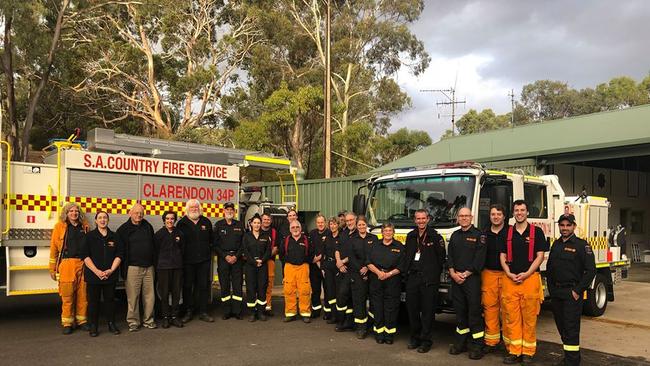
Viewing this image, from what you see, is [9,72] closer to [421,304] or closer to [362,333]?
[362,333]

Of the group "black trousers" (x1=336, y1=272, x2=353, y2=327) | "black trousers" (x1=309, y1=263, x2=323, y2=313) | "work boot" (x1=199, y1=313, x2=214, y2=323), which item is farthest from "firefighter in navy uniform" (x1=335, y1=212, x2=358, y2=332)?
"work boot" (x1=199, y1=313, x2=214, y2=323)

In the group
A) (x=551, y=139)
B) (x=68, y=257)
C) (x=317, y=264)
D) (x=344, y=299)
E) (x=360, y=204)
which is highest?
(x=551, y=139)

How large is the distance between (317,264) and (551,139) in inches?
438

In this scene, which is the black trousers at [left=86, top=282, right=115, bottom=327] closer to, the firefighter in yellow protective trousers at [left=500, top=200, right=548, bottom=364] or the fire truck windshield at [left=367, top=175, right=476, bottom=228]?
the fire truck windshield at [left=367, top=175, right=476, bottom=228]

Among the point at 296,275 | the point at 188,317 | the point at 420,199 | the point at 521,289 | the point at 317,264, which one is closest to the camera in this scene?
the point at 521,289

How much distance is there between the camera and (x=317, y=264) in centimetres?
920

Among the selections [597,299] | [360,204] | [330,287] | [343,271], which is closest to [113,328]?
[330,287]

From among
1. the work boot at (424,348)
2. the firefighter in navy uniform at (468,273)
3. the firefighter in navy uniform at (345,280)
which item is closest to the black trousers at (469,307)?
the firefighter in navy uniform at (468,273)

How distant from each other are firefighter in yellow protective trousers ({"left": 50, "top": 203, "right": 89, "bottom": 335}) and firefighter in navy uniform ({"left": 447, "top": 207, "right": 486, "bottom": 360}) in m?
4.87

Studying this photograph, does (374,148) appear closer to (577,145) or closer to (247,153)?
(577,145)

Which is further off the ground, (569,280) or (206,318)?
(569,280)

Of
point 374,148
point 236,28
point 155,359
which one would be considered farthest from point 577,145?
point 374,148

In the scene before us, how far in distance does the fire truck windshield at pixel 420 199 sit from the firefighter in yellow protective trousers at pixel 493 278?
72cm

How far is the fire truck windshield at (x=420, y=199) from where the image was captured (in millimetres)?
7352
